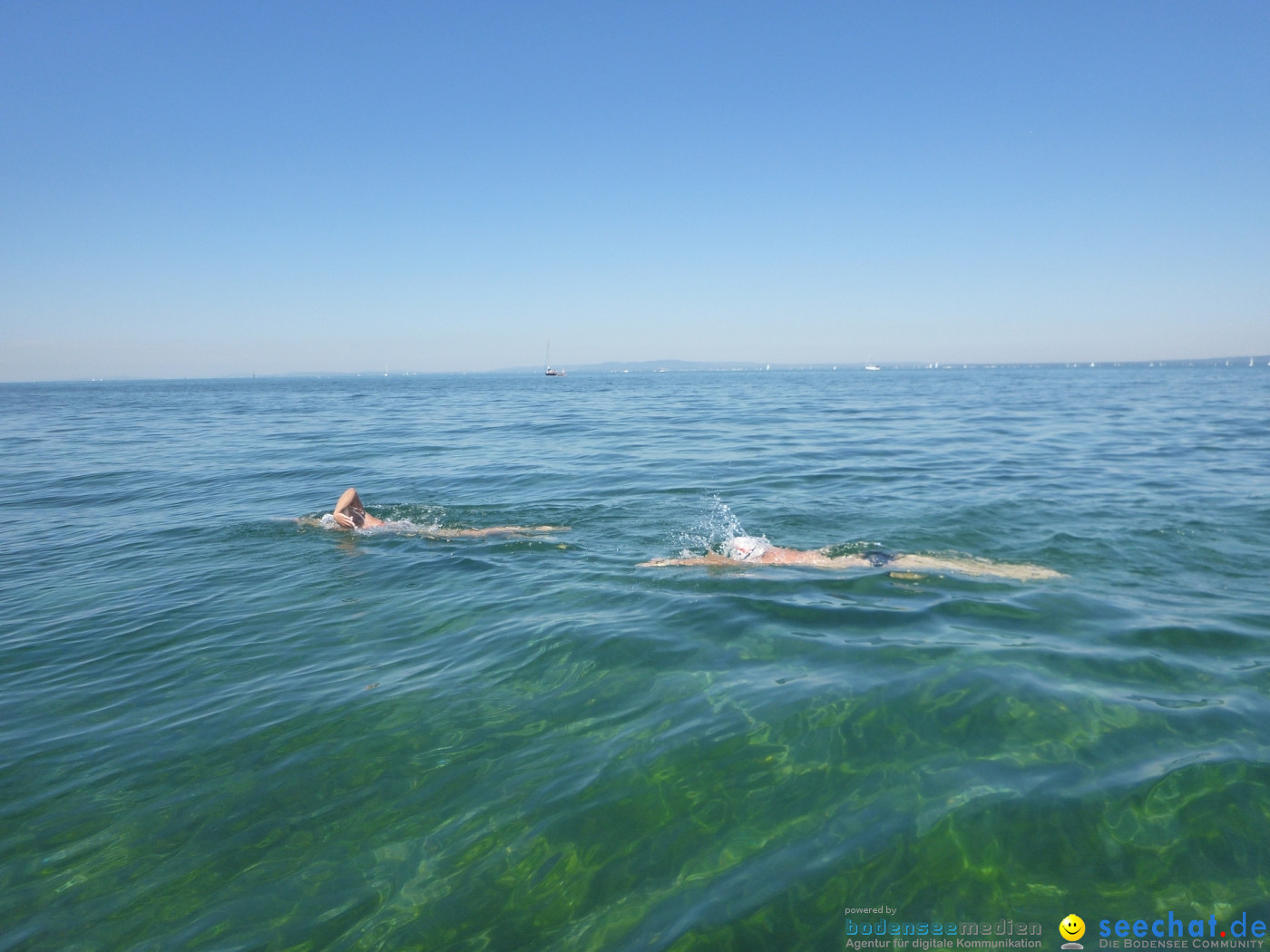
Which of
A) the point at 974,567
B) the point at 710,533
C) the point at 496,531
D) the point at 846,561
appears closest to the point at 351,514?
the point at 496,531

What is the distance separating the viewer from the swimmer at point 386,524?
36.5ft

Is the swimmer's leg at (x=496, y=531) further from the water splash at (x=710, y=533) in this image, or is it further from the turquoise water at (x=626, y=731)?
the water splash at (x=710, y=533)

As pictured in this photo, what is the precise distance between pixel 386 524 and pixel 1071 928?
10758mm

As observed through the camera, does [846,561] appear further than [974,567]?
Yes

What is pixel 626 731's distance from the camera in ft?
17.2

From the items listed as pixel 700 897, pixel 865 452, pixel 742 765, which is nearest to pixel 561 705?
pixel 742 765

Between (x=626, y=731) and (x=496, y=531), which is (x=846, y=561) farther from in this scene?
(x=496, y=531)

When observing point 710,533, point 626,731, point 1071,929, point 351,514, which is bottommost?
point 1071,929

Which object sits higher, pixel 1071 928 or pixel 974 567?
pixel 974 567

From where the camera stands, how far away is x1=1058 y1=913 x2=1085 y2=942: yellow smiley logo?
340 centimetres

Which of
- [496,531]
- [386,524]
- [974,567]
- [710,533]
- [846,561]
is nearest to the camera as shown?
[974,567]

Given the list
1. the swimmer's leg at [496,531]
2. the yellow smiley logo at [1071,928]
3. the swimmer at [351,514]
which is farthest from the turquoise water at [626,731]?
the swimmer at [351,514]

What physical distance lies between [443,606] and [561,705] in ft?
9.65

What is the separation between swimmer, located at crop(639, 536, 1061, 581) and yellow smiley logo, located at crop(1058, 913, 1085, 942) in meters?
5.10
